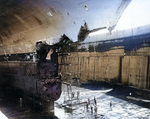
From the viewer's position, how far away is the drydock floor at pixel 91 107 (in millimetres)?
4289

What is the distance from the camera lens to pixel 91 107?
4520 millimetres

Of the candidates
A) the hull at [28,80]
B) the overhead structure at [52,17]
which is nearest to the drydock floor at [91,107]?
the hull at [28,80]

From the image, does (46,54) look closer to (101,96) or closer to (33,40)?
(33,40)

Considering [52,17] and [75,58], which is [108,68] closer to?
[75,58]

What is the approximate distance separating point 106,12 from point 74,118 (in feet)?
10.9

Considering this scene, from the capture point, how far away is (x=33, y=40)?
5.72 m

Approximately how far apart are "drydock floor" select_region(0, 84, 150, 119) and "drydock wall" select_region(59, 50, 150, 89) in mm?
613

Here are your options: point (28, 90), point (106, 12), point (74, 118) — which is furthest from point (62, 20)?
point (28, 90)

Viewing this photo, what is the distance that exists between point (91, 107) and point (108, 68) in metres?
2.12

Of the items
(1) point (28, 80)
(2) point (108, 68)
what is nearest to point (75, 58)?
(2) point (108, 68)

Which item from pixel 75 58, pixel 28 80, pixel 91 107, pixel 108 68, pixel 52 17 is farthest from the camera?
pixel 75 58

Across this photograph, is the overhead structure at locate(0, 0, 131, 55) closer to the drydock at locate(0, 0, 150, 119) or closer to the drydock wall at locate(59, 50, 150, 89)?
the drydock at locate(0, 0, 150, 119)

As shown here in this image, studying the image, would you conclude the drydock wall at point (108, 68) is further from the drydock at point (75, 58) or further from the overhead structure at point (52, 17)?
the overhead structure at point (52, 17)

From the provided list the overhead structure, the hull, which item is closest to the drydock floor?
the hull
